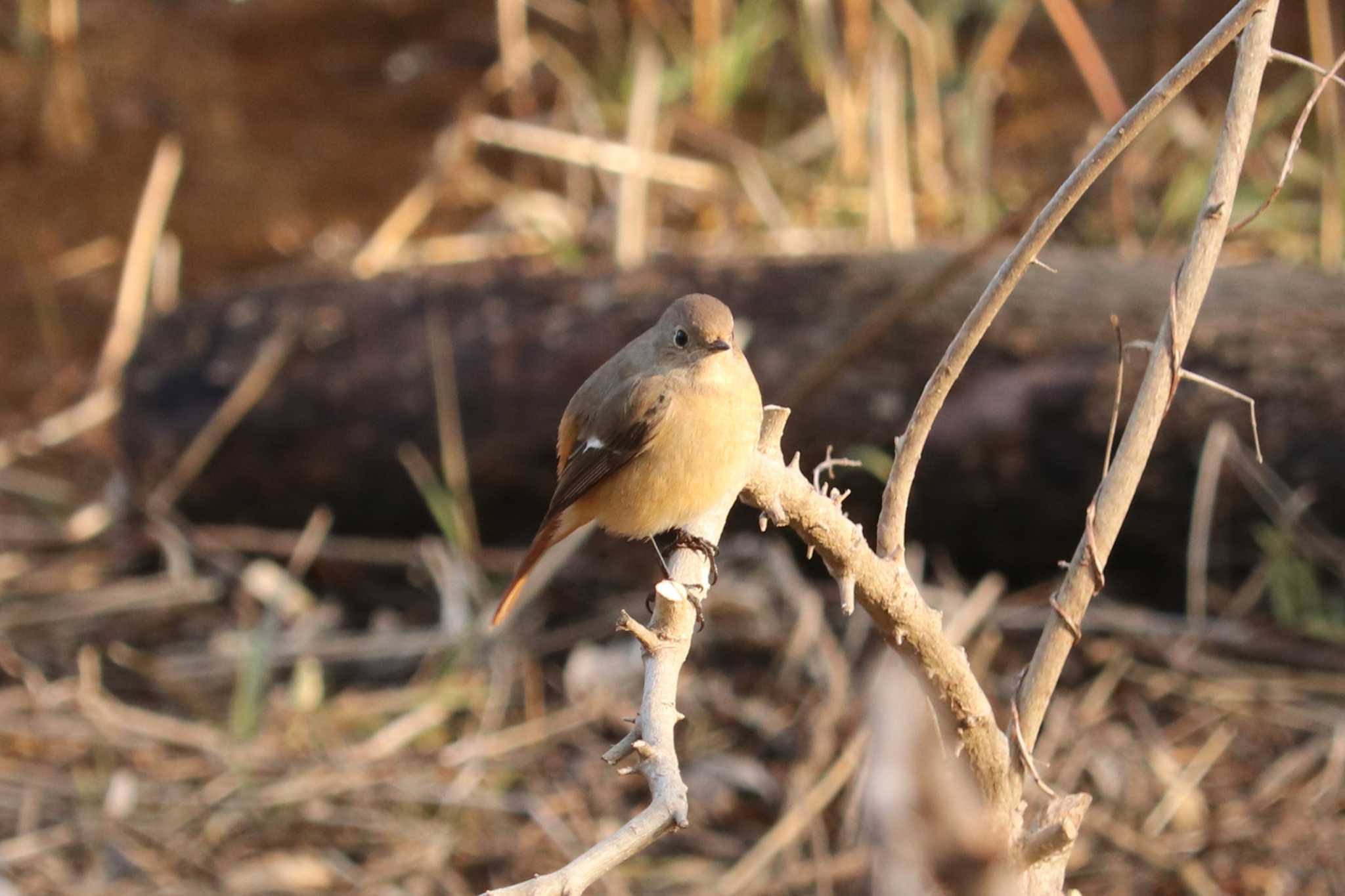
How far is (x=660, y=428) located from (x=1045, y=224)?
1.14m

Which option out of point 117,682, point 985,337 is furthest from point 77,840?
point 985,337

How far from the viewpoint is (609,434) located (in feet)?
9.48

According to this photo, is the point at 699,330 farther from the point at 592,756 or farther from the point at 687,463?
the point at 592,756

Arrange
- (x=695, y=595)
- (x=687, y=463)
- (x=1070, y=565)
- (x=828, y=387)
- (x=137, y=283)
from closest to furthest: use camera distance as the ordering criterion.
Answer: (x=1070, y=565)
(x=695, y=595)
(x=687, y=463)
(x=828, y=387)
(x=137, y=283)

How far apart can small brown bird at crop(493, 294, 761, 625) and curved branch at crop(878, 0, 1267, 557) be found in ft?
1.77

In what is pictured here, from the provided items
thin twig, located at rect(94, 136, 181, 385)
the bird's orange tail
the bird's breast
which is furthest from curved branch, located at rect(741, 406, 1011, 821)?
thin twig, located at rect(94, 136, 181, 385)

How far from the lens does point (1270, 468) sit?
418cm

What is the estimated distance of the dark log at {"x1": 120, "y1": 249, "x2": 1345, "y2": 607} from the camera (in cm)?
424

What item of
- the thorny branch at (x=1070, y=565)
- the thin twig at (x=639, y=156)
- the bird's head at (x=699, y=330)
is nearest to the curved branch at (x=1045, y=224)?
the thorny branch at (x=1070, y=565)

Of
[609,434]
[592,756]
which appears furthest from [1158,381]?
[592,756]

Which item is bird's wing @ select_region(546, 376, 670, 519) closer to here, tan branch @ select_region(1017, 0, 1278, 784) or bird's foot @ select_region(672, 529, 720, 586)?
bird's foot @ select_region(672, 529, 720, 586)

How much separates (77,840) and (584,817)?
1389 millimetres

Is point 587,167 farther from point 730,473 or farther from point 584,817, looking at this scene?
point 730,473

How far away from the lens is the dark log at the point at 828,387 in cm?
424
